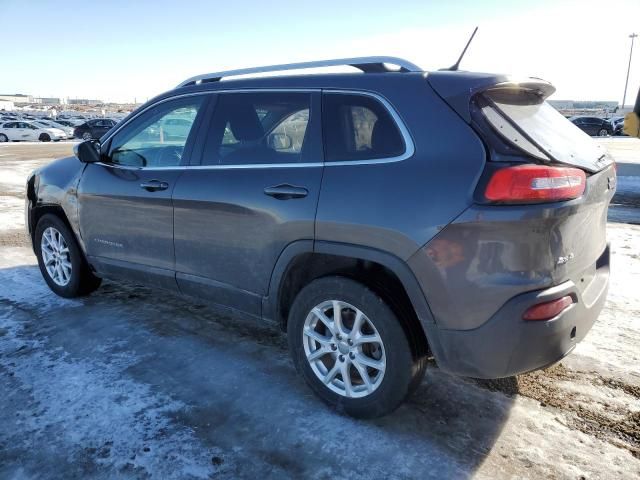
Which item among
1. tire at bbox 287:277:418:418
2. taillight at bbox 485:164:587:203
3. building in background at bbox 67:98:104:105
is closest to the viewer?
taillight at bbox 485:164:587:203

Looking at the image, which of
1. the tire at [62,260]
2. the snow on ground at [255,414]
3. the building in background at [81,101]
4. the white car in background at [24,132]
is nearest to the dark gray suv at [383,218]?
the snow on ground at [255,414]

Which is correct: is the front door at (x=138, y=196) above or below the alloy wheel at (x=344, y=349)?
above

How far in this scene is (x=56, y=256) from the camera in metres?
4.68

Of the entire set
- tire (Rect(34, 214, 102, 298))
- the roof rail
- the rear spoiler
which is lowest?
tire (Rect(34, 214, 102, 298))

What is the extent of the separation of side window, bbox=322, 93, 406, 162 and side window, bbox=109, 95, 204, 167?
3.81ft

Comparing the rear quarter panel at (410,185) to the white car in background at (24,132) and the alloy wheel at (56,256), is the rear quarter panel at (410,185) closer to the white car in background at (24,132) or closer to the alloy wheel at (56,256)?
the alloy wheel at (56,256)

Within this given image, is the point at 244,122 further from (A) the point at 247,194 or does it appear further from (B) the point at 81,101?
(B) the point at 81,101

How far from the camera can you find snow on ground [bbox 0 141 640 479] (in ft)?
8.14

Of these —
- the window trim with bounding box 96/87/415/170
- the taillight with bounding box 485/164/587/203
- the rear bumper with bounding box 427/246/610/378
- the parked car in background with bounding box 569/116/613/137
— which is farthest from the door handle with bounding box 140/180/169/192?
the parked car in background with bounding box 569/116/613/137

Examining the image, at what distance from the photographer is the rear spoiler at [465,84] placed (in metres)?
2.44

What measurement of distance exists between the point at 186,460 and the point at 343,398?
2.88 ft

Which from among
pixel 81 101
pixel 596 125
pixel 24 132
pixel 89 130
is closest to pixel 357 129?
pixel 24 132

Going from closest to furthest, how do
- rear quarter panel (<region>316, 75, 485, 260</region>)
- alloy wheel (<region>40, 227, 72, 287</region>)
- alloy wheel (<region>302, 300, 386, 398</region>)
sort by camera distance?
rear quarter panel (<region>316, 75, 485, 260</region>) → alloy wheel (<region>302, 300, 386, 398</region>) → alloy wheel (<region>40, 227, 72, 287</region>)

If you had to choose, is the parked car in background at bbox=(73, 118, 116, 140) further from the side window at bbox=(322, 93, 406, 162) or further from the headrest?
the side window at bbox=(322, 93, 406, 162)
